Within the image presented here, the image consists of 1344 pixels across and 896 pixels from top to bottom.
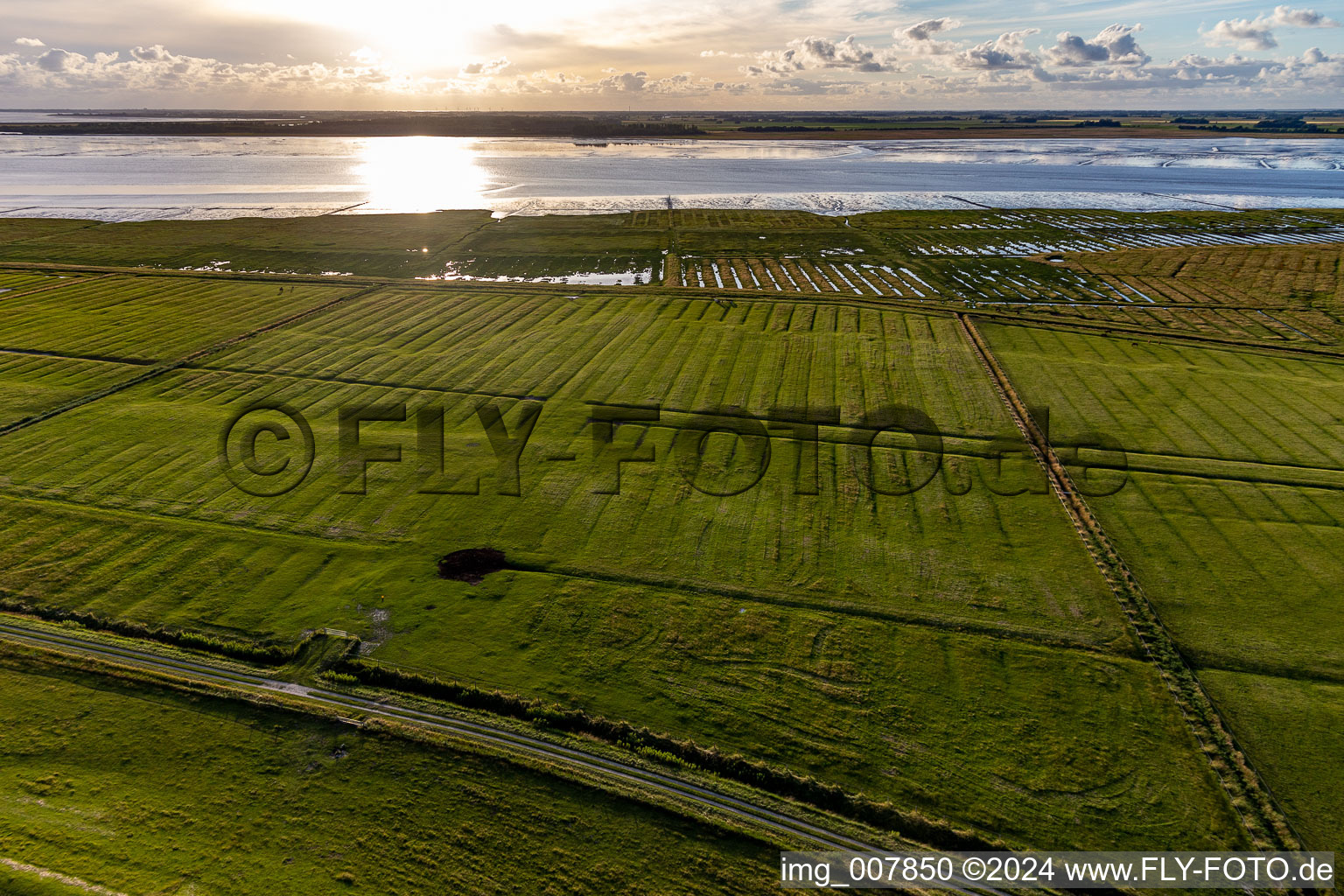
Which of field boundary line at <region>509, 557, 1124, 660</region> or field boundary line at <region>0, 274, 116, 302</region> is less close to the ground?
field boundary line at <region>0, 274, 116, 302</region>

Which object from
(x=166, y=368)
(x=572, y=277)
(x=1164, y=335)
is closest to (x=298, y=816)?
(x=166, y=368)

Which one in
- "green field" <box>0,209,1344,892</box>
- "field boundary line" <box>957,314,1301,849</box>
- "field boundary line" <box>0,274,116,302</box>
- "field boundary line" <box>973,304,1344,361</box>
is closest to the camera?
"field boundary line" <box>957,314,1301,849</box>

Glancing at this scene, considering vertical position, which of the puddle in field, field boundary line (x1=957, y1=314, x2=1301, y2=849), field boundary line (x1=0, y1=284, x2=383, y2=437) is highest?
the puddle in field

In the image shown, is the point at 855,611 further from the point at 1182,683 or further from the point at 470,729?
the point at 470,729

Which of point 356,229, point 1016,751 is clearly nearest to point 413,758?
point 1016,751

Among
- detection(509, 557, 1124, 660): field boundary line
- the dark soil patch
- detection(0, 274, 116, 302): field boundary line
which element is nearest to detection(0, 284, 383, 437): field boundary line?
detection(0, 274, 116, 302): field boundary line

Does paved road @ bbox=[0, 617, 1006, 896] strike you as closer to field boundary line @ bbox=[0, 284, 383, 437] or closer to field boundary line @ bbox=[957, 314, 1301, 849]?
field boundary line @ bbox=[957, 314, 1301, 849]
